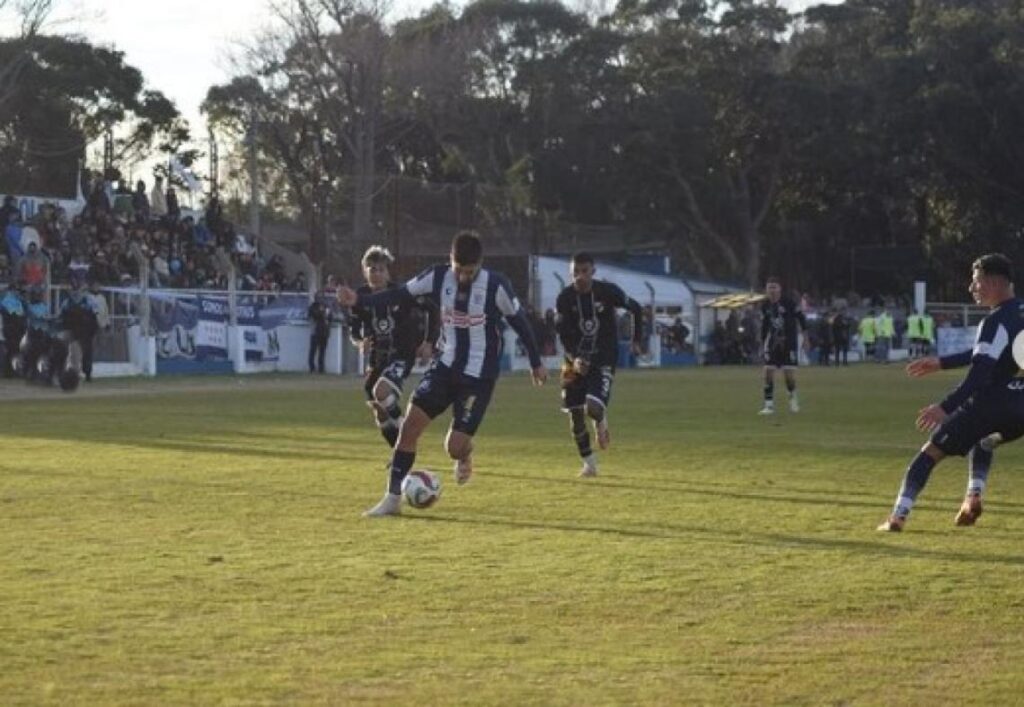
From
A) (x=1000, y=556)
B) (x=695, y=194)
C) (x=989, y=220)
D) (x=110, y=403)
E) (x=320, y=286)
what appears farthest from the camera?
(x=695, y=194)

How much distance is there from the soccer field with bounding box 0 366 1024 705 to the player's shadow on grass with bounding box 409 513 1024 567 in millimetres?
35

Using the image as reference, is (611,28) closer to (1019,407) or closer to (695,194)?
(695,194)

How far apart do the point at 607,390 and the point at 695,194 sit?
6308 centimetres

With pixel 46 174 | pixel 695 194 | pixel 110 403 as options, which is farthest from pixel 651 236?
pixel 110 403

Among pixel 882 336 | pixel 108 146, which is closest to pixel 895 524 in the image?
pixel 882 336

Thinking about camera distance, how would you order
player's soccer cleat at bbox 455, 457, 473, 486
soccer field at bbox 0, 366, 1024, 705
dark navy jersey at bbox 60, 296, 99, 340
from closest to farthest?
soccer field at bbox 0, 366, 1024, 705 → player's soccer cleat at bbox 455, 457, 473, 486 → dark navy jersey at bbox 60, 296, 99, 340

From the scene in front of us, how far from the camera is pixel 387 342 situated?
16984 mm

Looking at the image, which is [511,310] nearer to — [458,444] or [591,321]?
[458,444]

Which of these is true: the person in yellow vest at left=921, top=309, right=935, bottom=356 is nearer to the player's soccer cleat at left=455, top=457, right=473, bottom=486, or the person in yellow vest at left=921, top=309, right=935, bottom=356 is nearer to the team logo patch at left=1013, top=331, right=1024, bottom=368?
the player's soccer cleat at left=455, top=457, right=473, bottom=486

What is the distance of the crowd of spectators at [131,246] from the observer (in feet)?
135

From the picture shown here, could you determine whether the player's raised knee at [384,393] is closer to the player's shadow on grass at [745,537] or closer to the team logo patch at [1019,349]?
the player's shadow on grass at [745,537]

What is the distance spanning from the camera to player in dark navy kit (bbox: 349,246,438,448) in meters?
16.5

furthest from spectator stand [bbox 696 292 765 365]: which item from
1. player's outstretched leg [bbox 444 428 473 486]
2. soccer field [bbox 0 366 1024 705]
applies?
player's outstretched leg [bbox 444 428 473 486]

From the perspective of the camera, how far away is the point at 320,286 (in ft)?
163
